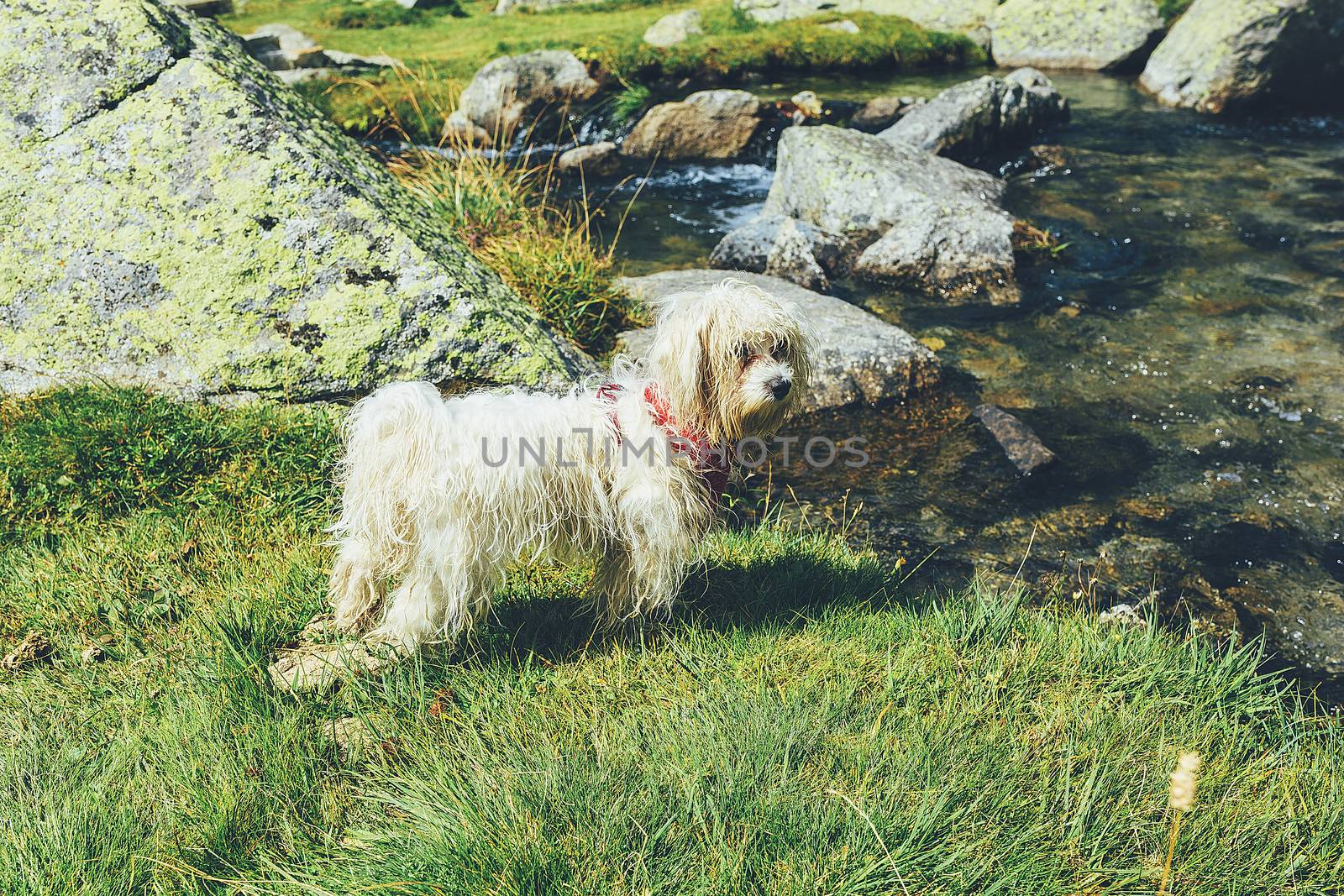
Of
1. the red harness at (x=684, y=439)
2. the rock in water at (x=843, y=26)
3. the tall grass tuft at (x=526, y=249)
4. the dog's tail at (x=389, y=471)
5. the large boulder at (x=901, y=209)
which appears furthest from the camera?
the rock in water at (x=843, y=26)

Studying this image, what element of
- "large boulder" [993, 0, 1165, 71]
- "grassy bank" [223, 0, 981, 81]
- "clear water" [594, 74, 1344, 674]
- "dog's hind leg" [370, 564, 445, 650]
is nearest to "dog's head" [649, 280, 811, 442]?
"dog's hind leg" [370, 564, 445, 650]

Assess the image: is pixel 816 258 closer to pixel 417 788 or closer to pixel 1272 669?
pixel 1272 669

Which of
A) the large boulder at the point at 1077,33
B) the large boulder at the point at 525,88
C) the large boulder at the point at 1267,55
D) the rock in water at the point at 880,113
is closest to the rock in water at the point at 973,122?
the rock in water at the point at 880,113

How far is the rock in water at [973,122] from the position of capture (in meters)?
14.4

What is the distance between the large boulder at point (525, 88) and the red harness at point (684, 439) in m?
13.4

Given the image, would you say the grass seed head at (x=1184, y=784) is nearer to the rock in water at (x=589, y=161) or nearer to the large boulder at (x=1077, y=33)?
the rock in water at (x=589, y=161)

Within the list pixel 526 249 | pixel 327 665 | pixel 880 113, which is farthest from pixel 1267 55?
pixel 327 665

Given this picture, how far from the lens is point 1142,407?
7727 mm

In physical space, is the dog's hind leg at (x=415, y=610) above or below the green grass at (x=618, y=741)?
above

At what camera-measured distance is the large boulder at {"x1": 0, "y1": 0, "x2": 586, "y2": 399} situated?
5176 millimetres

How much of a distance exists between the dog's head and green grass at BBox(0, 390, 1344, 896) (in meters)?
0.99

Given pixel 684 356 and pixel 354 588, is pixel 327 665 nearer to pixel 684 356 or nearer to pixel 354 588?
pixel 354 588

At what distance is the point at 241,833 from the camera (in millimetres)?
3053

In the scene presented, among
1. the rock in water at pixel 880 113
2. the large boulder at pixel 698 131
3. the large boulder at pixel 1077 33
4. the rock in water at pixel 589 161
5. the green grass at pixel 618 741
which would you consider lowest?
the green grass at pixel 618 741
